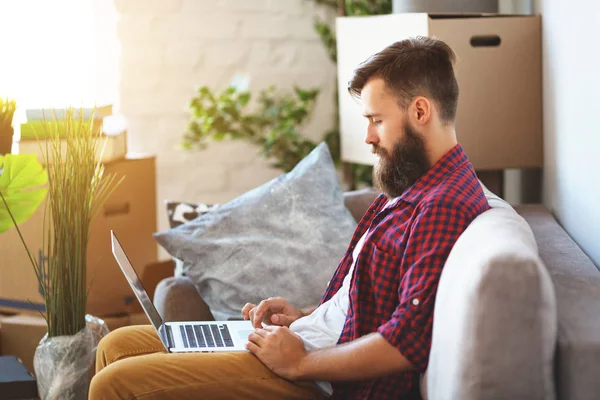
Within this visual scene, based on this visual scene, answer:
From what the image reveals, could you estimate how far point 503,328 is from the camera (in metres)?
1.15

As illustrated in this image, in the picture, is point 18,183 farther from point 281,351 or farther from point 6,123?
point 281,351

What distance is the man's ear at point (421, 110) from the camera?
4.98 ft

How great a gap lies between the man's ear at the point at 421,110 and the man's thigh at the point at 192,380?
0.52m

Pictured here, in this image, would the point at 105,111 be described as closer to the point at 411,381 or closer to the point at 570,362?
the point at 411,381

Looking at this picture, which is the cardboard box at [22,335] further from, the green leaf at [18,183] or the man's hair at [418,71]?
the man's hair at [418,71]

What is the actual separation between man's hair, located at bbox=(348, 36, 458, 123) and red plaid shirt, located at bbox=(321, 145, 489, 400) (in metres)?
0.10

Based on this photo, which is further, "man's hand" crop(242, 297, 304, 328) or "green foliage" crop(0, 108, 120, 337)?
"green foliage" crop(0, 108, 120, 337)

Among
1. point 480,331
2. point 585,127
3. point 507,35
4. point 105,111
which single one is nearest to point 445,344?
point 480,331

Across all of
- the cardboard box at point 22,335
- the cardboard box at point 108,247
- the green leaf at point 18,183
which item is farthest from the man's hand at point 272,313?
the cardboard box at point 22,335

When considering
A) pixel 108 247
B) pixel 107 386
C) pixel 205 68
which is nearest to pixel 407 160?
pixel 107 386

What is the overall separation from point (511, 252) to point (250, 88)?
7.59 ft

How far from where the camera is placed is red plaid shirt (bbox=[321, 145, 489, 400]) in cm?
133

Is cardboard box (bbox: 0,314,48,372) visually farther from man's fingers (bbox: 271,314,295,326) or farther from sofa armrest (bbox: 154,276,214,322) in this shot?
man's fingers (bbox: 271,314,295,326)

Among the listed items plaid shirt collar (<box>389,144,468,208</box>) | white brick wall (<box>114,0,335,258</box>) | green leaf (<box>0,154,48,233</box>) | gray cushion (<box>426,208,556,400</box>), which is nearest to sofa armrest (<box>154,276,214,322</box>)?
green leaf (<box>0,154,48,233</box>)
